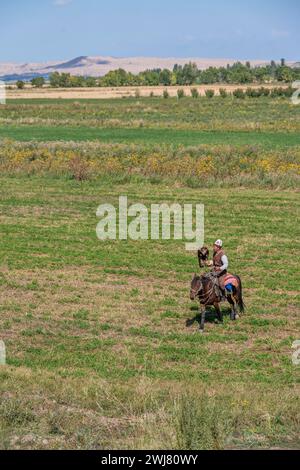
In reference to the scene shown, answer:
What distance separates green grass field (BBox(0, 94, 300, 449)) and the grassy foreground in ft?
0.09

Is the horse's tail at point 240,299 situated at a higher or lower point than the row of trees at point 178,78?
lower

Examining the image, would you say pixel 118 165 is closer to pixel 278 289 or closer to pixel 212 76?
pixel 278 289

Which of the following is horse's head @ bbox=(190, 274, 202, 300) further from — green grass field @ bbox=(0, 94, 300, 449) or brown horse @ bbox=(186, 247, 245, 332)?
green grass field @ bbox=(0, 94, 300, 449)

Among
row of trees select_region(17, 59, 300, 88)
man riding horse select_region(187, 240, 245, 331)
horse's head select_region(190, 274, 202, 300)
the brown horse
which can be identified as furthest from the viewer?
row of trees select_region(17, 59, 300, 88)

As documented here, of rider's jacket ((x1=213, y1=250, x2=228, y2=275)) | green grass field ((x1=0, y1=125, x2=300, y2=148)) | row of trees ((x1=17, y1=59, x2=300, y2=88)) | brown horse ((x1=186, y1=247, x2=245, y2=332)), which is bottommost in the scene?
brown horse ((x1=186, y1=247, x2=245, y2=332))

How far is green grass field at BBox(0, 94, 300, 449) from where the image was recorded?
9680 millimetres

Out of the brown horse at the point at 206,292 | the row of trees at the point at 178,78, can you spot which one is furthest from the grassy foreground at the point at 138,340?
the row of trees at the point at 178,78

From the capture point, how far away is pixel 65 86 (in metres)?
171

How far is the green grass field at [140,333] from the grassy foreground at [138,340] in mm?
28

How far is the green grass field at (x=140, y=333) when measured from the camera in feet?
31.8

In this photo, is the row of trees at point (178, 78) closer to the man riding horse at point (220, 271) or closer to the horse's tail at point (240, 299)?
the horse's tail at point (240, 299)

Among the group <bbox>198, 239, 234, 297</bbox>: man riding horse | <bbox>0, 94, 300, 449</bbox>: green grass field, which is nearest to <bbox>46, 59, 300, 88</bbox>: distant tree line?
<bbox>0, 94, 300, 449</bbox>: green grass field

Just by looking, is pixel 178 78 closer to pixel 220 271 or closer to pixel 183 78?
pixel 183 78
